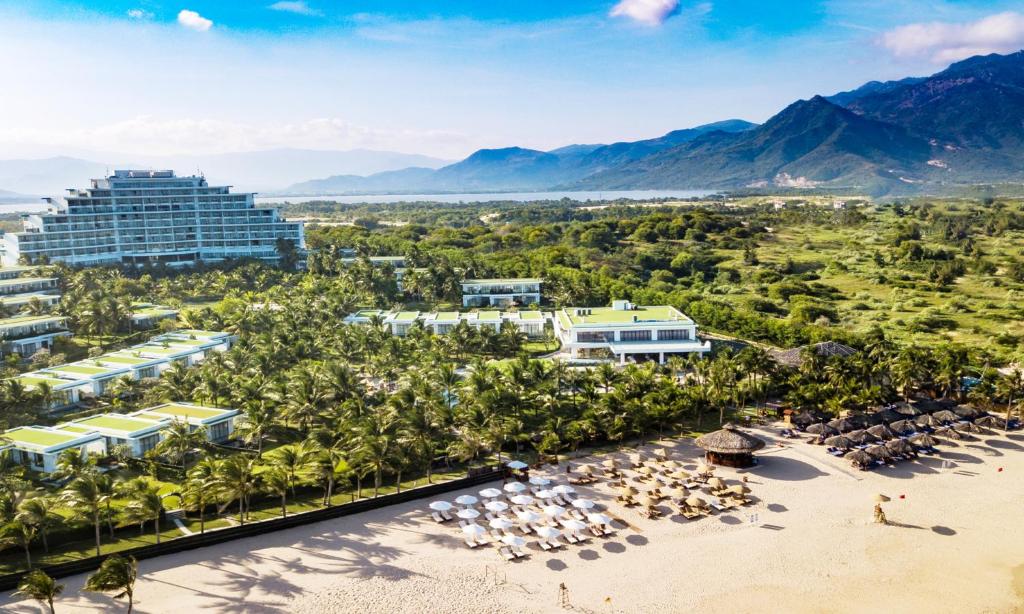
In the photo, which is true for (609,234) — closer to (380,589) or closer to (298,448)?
(298,448)

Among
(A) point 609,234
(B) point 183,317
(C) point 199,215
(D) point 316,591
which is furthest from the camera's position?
(A) point 609,234

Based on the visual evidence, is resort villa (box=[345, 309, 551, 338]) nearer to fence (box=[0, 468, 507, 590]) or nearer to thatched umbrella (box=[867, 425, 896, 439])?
fence (box=[0, 468, 507, 590])

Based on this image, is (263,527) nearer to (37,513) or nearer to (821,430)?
(37,513)

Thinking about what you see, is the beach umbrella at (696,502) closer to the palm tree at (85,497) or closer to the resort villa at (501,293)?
→ the palm tree at (85,497)

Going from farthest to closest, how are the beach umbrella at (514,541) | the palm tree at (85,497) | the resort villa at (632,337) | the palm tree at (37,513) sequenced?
the resort villa at (632,337) → the beach umbrella at (514,541) → the palm tree at (85,497) → the palm tree at (37,513)

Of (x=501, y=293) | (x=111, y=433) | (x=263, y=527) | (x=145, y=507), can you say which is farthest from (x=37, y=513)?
(x=501, y=293)

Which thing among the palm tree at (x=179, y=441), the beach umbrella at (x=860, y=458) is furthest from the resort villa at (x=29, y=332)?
the beach umbrella at (x=860, y=458)

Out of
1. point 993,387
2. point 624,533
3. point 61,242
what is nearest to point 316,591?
point 624,533
